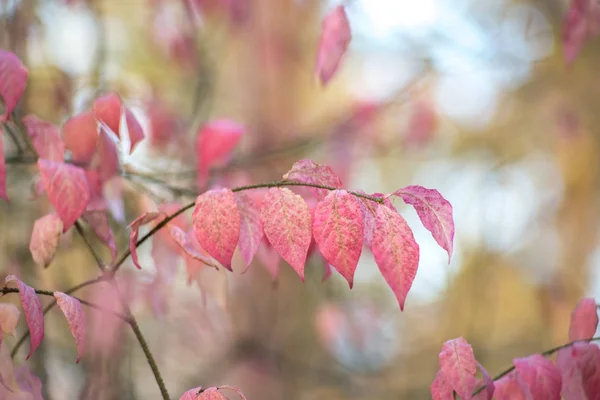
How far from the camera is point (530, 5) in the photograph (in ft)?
10.5

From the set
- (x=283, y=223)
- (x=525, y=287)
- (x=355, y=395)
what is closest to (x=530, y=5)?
(x=525, y=287)

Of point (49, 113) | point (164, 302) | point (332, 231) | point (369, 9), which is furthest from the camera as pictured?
point (369, 9)

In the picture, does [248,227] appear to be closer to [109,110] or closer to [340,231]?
[340,231]

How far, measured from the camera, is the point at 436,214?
659 millimetres

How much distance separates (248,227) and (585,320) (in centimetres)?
48

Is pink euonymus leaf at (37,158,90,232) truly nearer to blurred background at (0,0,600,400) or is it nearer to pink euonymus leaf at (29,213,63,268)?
pink euonymus leaf at (29,213,63,268)

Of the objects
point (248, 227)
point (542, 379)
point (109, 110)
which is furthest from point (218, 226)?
point (542, 379)

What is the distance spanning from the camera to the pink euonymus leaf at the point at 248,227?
75 cm

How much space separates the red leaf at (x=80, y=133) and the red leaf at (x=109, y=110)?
7 centimetres

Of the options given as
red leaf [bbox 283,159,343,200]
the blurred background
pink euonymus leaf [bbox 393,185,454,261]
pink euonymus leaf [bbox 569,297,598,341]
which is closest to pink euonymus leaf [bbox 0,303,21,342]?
the blurred background

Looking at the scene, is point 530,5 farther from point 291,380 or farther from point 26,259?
point 26,259

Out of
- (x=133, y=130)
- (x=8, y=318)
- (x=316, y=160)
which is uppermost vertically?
(x=316, y=160)

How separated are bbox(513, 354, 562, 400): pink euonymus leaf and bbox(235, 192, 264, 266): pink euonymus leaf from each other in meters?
0.37

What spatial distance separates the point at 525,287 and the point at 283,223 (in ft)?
11.7
